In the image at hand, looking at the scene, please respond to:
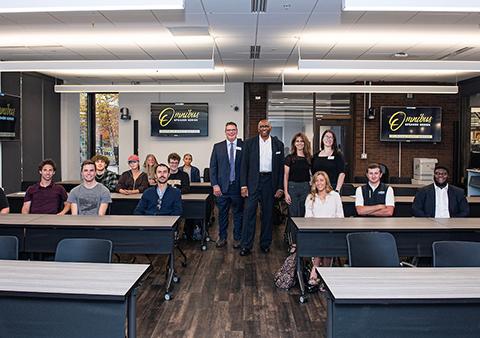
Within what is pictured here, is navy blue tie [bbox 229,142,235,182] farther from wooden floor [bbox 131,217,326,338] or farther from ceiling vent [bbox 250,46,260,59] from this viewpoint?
ceiling vent [bbox 250,46,260,59]

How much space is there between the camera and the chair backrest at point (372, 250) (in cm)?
332

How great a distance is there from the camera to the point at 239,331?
3721 mm

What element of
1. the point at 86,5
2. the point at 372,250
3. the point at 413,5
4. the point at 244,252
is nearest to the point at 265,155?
the point at 244,252

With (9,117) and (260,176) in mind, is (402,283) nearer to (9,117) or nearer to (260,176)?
(260,176)

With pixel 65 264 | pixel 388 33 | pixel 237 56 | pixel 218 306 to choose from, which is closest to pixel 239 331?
pixel 218 306

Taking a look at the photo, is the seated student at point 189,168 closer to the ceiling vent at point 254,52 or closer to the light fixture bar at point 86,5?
the ceiling vent at point 254,52

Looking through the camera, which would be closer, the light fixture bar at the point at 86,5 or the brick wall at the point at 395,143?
the light fixture bar at the point at 86,5

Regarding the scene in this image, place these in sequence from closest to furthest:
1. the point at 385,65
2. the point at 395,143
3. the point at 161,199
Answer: the point at 161,199 < the point at 385,65 < the point at 395,143

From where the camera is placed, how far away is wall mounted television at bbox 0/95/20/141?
8.65m

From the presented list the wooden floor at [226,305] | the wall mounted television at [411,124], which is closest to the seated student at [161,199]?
the wooden floor at [226,305]

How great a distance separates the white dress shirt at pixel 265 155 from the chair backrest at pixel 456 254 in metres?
3.19

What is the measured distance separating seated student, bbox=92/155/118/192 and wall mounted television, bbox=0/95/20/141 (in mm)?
2839

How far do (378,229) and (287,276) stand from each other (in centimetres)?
109

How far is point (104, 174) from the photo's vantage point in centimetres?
698
